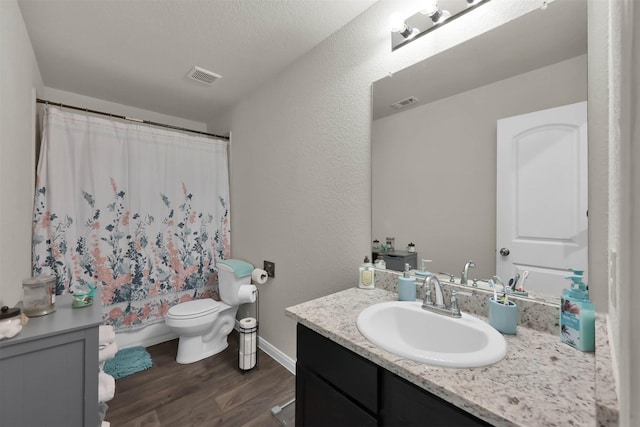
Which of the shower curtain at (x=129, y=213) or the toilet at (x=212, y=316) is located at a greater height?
the shower curtain at (x=129, y=213)

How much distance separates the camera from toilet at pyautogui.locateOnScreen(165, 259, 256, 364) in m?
2.05

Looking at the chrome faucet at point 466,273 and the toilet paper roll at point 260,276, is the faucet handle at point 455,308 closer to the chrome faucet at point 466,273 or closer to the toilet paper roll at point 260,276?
the chrome faucet at point 466,273

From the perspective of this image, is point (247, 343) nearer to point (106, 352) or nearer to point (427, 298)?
point (106, 352)

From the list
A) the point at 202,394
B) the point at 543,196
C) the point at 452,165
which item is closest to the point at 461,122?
the point at 452,165

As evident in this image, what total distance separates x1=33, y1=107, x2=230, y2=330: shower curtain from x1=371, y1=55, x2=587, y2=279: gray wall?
1.86 m

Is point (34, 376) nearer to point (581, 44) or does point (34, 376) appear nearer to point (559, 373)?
point (559, 373)

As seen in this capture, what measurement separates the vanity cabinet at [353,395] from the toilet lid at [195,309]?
51.6 inches

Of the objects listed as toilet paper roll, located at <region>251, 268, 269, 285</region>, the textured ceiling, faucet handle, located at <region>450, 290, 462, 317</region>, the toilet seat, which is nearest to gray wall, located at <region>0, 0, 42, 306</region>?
the textured ceiling

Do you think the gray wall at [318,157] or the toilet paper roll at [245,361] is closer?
the gray wall at [318,157]

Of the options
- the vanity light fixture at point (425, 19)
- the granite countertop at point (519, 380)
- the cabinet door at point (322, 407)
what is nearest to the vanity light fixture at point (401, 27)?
the vanity light fixture at point (425, 19)

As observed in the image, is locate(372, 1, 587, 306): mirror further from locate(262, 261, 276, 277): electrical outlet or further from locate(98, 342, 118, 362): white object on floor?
locate(98, 342, 118, 362): white object on floor

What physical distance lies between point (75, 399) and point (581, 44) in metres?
2.32

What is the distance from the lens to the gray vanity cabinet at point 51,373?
3.25 ft

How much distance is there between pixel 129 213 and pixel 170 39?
1398mm
